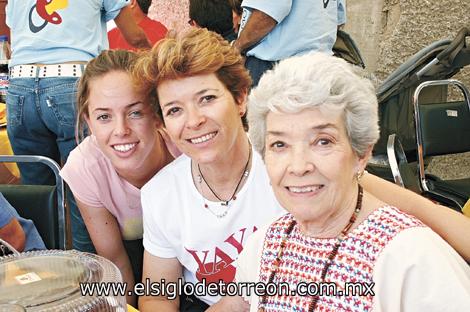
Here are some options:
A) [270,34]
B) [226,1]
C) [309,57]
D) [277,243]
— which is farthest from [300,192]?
[226,1]

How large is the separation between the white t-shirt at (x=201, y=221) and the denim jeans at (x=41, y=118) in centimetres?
71

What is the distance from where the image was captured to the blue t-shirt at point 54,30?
92.4 inches

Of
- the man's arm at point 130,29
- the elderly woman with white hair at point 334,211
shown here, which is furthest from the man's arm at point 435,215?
the man's arm at point 130,29

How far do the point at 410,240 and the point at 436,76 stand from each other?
2.45 metres

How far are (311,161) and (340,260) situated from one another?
223 millimetres

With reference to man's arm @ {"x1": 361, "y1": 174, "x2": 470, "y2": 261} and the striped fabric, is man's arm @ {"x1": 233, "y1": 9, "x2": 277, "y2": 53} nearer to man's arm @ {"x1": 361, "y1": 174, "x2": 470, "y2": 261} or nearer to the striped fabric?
man's arm @ {"x1": 361, "y1": 174, "x2": 470, "y2": 261}

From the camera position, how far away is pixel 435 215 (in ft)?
4.05

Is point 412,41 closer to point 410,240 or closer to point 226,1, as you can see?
point 226,1

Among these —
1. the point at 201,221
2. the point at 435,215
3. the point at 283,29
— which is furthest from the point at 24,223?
the point at 283,29

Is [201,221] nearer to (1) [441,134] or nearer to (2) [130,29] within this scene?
(2) [130,29]

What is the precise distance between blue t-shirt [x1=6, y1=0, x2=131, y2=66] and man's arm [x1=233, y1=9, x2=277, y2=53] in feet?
2.48

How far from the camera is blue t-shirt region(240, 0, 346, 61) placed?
275 cm

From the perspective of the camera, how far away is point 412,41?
396 centimetres

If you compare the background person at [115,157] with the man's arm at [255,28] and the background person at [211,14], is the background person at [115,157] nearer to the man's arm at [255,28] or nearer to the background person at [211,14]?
the man's arm at [255,28]
